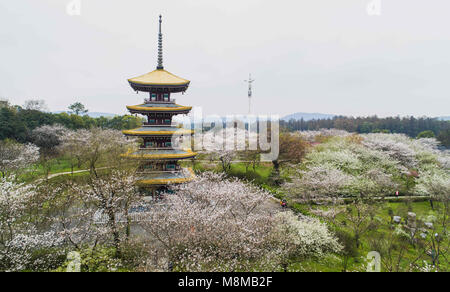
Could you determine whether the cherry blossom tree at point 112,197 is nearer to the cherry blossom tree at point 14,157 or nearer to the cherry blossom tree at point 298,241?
the cherry blossom tree at point 298,241

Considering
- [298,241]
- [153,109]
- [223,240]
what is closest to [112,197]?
[223,240]

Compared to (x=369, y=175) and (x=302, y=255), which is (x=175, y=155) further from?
(x=369, y=175)

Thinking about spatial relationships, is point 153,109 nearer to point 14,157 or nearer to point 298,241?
point 298,241

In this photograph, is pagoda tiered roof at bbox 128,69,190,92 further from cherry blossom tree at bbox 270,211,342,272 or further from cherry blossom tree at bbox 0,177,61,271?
cherry blossom tree at bbox 270,211,342,272

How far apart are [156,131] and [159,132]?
380mm

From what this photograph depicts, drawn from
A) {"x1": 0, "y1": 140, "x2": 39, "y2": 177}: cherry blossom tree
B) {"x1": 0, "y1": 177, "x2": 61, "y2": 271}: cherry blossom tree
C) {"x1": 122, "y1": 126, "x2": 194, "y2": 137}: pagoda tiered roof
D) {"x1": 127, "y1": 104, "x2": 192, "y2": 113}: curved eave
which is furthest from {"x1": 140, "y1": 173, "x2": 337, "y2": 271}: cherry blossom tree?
{"x1": 0, "y1": 140, "x2": 39, "y2": 177}: cherry blossom tree

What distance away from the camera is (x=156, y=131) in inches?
624

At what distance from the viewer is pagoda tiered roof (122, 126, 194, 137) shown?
15.5 meters

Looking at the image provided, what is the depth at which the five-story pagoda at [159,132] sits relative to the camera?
50.2 ft

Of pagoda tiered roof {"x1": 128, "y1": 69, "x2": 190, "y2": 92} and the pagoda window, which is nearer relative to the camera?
pagoda tiered roof {"x1": 128, "y1": 69, "x2": 190, "y2": 92}

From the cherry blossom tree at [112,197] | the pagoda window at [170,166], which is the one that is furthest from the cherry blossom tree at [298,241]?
the pagoda window at [170,166]
